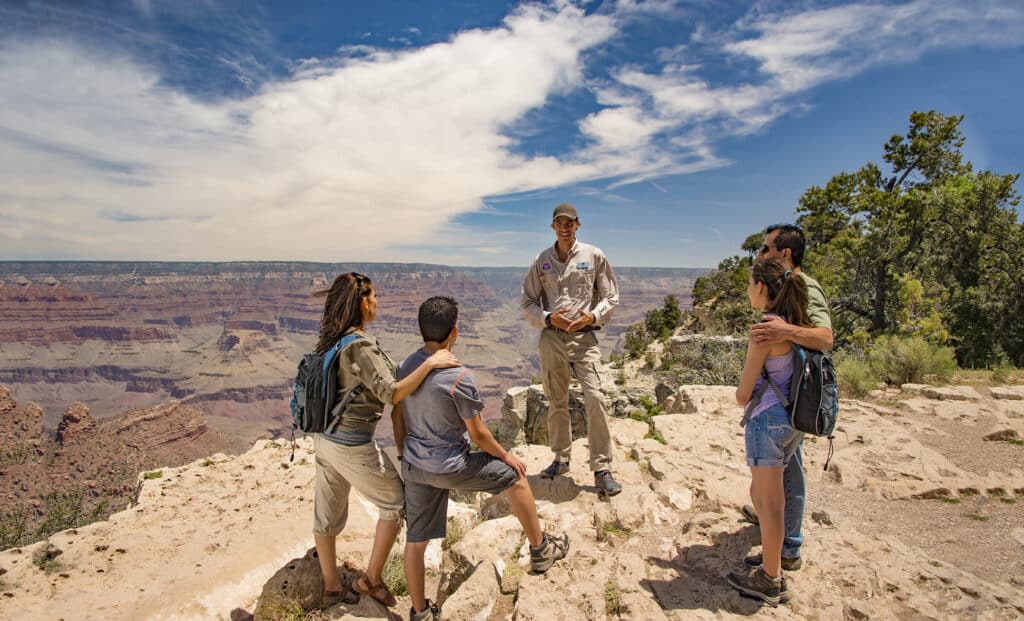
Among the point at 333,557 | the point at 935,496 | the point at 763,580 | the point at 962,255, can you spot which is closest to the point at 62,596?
the point at 333,557

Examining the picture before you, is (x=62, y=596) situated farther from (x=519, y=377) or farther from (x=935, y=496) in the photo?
(x=519, y=377)

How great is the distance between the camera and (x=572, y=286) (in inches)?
161

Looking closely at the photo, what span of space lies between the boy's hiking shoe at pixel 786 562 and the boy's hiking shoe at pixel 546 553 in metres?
1.11

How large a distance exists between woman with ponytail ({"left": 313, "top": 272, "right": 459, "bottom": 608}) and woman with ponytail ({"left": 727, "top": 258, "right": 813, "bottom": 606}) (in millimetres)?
1662

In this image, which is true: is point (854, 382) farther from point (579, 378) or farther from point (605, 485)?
point (579, 378)

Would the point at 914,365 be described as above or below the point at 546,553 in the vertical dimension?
above

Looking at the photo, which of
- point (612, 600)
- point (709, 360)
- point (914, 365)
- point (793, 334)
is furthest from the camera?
point (709, 360)

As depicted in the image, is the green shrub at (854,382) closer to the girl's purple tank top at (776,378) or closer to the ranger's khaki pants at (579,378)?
the ranger's khaki pants at (579,378)

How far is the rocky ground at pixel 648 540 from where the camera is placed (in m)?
2.65

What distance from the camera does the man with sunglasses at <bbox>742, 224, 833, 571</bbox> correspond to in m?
2.41

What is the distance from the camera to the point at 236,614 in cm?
354

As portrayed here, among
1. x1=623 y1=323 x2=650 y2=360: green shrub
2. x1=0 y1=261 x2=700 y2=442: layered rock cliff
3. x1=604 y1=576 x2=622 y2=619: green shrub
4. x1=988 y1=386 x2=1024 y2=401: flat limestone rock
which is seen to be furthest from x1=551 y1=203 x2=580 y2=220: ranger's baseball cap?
x1=0 y1=261 x2=700 y2=442: layered rock cliff

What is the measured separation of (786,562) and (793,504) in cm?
35

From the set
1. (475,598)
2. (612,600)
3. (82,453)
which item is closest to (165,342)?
(82,453)
